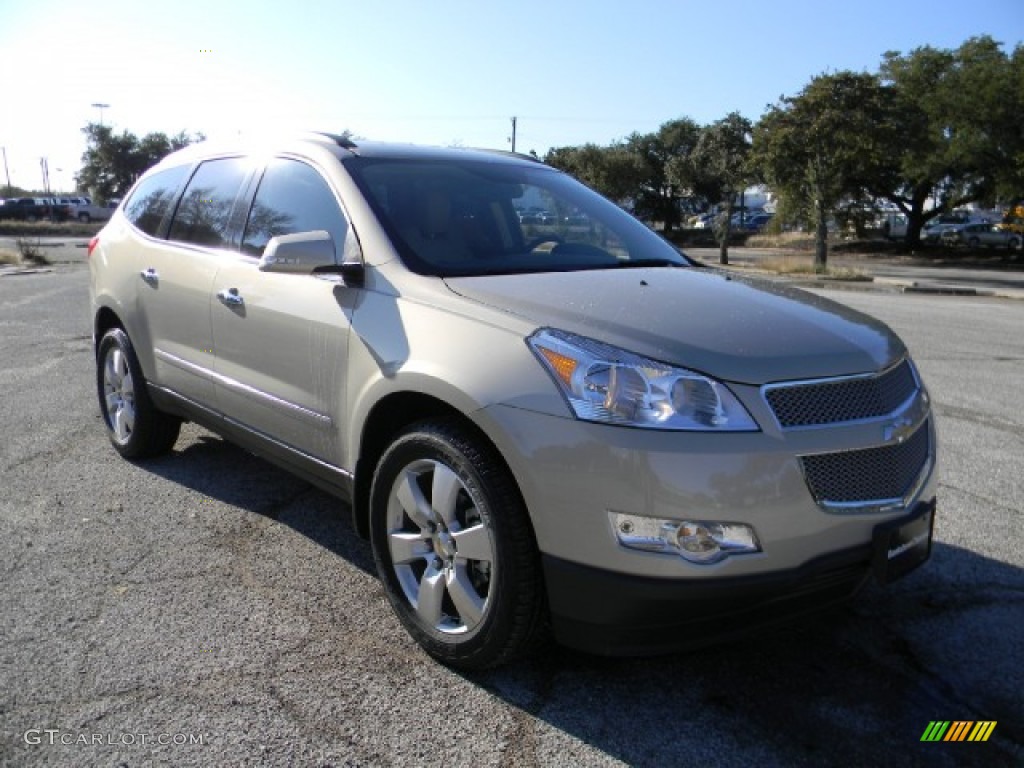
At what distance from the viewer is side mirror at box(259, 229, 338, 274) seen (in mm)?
3191

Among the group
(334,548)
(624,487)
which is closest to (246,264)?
(334,548)

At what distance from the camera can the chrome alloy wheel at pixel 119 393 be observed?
5.10 metres

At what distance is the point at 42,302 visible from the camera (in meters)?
14.0

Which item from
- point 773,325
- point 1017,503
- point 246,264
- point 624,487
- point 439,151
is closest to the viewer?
point 624,487

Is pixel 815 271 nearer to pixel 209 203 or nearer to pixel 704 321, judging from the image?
pixel 209 203

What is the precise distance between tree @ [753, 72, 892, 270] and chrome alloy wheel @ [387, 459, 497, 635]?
78.2 ft

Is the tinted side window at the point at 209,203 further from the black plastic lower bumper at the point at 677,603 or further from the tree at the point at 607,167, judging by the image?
the tree at the point at 607,167

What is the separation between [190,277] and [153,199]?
3.64 ft

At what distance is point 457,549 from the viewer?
278 centimetres

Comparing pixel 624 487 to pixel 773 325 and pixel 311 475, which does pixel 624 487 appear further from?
pixel 311 475

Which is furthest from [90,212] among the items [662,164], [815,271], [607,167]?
[815,271]

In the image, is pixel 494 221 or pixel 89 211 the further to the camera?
pixel 89 211

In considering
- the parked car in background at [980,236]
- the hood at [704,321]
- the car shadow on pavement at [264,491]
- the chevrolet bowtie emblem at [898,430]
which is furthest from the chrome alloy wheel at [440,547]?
the parked car in background at [980,236]

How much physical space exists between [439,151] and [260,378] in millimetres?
1376
